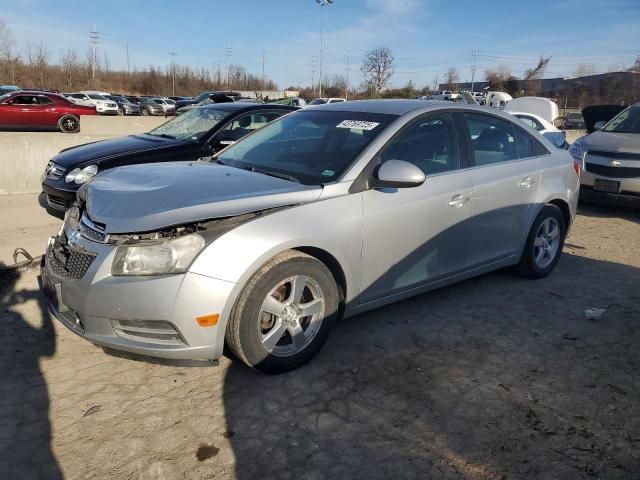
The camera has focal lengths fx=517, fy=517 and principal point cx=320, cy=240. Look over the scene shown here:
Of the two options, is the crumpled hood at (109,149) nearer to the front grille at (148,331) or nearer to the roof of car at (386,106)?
the roof of car at (386,106)

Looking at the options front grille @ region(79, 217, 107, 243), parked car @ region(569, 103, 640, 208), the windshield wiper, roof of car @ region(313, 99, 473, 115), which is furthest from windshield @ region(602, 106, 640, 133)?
front grille @ region(79, 217, 107, 243)

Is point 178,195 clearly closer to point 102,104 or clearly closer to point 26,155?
point 26,155

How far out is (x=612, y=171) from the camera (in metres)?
7.88

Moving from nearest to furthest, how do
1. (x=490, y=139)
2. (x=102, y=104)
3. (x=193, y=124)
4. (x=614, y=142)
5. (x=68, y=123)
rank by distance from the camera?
(x=490, y=139)
(x=193, y=124)
(x=614, y=142)
(x=68, y=123)
(x=102, y=104)

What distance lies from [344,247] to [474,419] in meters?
1.25

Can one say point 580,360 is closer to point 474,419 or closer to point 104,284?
point 474,419

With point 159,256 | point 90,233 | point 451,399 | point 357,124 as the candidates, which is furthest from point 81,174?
point 451,399

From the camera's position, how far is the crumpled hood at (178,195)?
9.21ft

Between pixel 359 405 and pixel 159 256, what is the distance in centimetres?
137

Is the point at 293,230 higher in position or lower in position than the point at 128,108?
lower

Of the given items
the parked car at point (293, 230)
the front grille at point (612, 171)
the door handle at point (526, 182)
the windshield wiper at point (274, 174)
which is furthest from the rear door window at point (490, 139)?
the front grille at point (612, 171)

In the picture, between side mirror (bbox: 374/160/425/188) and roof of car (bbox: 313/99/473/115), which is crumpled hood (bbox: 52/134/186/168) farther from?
side mirror (bbox: 374/160/425/188)

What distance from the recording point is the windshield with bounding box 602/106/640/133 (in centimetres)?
867

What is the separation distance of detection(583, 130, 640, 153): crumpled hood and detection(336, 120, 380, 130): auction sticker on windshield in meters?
5.87
